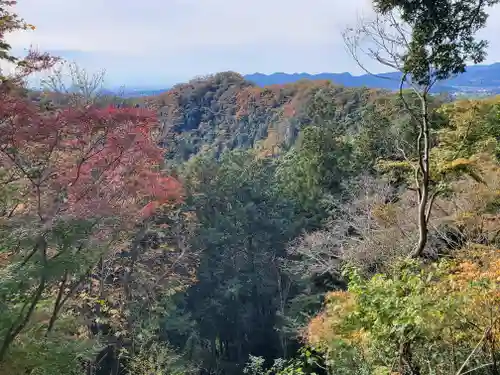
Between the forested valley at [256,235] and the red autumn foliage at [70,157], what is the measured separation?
0.02 metres

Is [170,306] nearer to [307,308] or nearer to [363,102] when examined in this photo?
[307,308]

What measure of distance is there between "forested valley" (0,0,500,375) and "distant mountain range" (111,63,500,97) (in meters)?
0.62

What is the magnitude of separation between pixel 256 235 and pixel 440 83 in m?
13.5

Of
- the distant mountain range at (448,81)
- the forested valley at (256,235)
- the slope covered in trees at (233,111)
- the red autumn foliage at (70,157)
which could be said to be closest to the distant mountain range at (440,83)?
the distant mountain range at (448,81)

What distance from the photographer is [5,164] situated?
17.8 feet

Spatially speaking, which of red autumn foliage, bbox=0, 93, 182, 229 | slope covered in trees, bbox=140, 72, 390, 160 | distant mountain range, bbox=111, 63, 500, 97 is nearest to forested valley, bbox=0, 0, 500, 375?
red autumn foliage, bbox=0, 93, 182, 229

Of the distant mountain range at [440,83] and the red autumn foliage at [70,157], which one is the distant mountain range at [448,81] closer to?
the distant mountain range at [440,83]

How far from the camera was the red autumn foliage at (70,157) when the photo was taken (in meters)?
5.26

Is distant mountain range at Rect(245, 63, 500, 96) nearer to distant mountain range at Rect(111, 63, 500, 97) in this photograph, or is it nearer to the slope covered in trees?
distant mountain range at Rect(111, 63, 500, 97)

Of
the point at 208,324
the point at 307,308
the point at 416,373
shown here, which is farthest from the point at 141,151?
the point at 208,324

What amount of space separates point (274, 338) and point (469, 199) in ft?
37.5

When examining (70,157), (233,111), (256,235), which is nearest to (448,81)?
(70,157)

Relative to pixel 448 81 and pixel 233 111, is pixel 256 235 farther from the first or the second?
pixel 233 111

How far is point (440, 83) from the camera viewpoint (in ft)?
21.9
